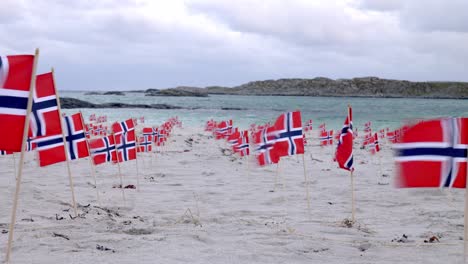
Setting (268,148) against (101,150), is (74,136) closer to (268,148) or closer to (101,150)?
(101,150)

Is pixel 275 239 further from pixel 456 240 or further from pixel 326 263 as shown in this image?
pixel 456 240

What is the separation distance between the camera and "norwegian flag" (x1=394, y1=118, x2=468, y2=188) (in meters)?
5.36

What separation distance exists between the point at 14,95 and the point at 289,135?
5.20 m

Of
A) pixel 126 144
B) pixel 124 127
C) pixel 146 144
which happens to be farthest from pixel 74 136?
pixel 146 144

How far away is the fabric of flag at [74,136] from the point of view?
849 cm

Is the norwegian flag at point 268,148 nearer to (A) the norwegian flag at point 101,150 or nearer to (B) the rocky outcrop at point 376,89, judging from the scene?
(A) the norwegian flag at point 101,150

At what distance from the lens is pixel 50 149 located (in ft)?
24.1

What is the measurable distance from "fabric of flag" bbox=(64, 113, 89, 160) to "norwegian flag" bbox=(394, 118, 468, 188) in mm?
5209

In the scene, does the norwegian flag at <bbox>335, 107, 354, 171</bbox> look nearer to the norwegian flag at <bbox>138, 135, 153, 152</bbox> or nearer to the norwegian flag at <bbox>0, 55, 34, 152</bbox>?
the norwegian flag at <bbox>0, 55, 34, 152</bbox>

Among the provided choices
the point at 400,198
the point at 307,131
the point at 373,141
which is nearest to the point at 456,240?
the point at 400,198

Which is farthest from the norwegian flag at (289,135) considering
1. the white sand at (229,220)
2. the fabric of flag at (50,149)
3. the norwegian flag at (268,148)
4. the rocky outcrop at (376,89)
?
the rocky outcrop at (376,89)

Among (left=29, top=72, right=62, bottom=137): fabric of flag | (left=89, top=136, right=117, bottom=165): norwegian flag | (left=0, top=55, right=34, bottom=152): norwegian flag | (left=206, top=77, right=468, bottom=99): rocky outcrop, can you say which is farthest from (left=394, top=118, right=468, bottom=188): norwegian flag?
(left=206, top=77, right=468, bottom=99): rocky outcrop

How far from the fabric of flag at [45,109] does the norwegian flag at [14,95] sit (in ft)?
5.76

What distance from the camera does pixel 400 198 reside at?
1078 centimetres
